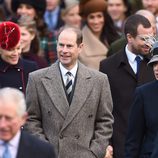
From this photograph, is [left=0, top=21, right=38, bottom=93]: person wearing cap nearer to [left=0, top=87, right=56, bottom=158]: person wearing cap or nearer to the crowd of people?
the crowd of people

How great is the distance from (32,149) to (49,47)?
6364mm

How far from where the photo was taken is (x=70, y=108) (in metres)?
9.67

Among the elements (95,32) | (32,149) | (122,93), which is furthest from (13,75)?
(95,32)

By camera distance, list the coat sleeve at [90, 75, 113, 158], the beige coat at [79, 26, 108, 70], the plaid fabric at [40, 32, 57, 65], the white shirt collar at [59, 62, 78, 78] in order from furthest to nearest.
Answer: the plaid fabric at [40, 32, 57, 65], the beige coat at [79, 26, 108, 70], the white shirt collar at [59, 62, 78, 78], the coat sleeve at [90, 75, 113, 158]

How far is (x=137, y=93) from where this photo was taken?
910 centimetres

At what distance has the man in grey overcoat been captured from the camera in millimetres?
9664

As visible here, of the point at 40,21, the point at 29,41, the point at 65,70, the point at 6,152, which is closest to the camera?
the point at 6,152

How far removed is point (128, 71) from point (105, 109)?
1152mm

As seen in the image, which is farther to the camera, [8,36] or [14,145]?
[8,36]

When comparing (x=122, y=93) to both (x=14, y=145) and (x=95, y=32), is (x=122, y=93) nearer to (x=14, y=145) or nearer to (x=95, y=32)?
(x=95, y=32)

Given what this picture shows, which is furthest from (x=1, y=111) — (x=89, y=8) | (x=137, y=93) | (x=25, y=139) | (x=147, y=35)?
(x=89, y=8)

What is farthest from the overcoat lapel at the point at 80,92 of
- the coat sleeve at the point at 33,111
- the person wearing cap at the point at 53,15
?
the person wearing cap at the point at 53,15

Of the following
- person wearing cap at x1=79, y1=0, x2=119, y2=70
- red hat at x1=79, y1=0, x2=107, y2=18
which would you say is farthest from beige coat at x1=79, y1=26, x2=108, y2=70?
red hat at x1=79, y1=0, x2=107, y2=18

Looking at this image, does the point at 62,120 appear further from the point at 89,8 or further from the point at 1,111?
the point at 89,8
